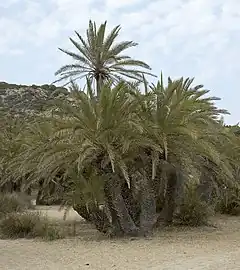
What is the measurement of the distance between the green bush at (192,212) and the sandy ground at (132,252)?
1180 millimetres

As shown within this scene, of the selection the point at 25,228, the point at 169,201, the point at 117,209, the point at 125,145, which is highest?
the point at 125,145

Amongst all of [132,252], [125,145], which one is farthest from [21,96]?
[132,252]

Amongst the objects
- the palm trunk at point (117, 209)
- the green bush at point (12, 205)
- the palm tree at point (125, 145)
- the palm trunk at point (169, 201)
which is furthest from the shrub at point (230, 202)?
the green bush at point (12, 205)

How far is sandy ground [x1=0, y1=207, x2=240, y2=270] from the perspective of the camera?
32.9 feet

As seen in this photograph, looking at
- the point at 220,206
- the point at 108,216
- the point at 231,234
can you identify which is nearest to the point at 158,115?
the point at 108,216

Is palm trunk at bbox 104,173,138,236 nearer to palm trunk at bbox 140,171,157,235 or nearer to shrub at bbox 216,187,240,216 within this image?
palm trunk at bbox 140,171,157,235

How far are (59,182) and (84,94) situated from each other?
380 cm

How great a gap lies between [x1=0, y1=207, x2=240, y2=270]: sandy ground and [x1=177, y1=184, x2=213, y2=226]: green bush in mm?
1180

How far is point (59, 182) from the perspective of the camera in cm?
1661

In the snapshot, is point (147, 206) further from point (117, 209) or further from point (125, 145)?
point (125, 145)

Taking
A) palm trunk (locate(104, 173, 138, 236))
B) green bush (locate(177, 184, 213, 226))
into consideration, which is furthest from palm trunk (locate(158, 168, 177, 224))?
palm trunk (locate(104, 173, 138, 236))

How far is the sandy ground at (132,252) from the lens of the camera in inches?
395

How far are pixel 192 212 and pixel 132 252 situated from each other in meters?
5.45

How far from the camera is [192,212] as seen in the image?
1684 cm
